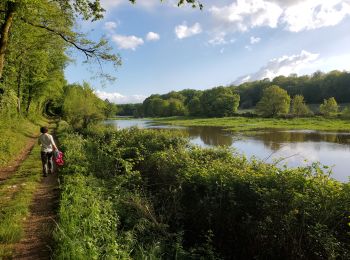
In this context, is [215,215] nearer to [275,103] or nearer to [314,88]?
[275,103]

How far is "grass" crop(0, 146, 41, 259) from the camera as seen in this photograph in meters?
6.19

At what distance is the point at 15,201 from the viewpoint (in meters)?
8.41

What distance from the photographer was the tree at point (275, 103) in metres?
87.3

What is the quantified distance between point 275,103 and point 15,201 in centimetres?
8622

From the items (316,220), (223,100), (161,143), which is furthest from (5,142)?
(223,100)

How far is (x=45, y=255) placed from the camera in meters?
5.75

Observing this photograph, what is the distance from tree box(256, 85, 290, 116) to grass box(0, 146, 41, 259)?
81903 millimetres

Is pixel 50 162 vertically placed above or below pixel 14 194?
above

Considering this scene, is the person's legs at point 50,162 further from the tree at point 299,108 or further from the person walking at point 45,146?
the tree at point 299,108

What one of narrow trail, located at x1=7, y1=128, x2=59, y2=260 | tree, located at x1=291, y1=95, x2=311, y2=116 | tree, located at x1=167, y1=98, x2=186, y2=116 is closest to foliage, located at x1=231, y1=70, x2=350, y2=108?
tree, located at x1=167, y1=98, x2=186, y2=116

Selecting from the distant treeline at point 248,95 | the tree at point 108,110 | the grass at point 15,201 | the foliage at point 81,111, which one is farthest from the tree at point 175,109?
the grass at point 15,201

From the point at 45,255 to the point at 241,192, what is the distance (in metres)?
4.82

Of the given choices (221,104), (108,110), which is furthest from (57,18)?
(221,104)

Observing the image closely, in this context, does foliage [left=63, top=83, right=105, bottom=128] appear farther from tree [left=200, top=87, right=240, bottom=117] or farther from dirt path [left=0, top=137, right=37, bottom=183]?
tree [left=200, top=87, right=240, bottom=117]
